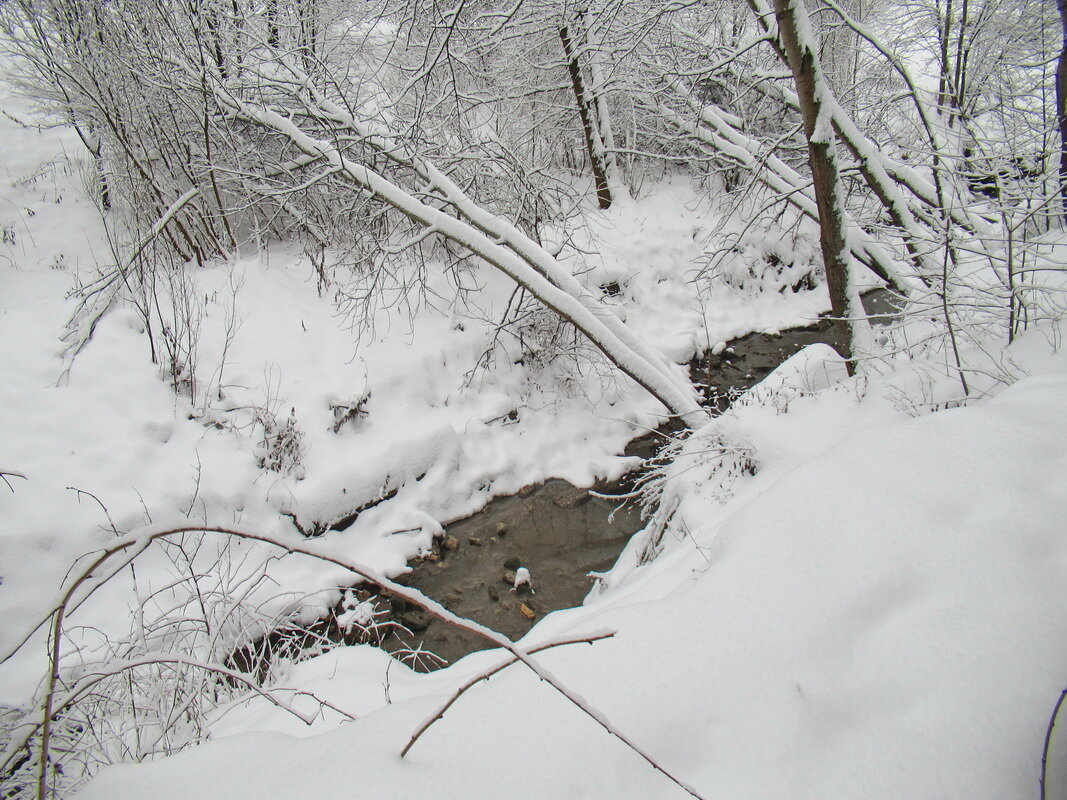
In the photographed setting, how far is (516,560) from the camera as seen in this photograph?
16.3 ft

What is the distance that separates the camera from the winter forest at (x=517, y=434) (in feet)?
3.58

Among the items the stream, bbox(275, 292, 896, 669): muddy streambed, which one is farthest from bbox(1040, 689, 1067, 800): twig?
bbox(275, 292, 896, 669): muddy streambed

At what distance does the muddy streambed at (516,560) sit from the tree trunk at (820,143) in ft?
1.63

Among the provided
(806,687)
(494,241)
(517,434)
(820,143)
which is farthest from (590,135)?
(806,687)

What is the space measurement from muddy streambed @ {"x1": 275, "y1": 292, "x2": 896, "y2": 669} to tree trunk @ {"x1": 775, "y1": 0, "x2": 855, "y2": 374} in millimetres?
498

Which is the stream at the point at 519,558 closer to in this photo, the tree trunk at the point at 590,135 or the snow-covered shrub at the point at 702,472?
the snow-covered shrub at the point at 702,472

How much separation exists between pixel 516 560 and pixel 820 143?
461 centimetres

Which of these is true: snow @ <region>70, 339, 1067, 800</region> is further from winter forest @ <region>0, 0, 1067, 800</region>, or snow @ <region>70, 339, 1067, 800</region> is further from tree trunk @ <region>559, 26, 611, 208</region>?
tree trunk @ <region>559, 26, 611, 208</region>

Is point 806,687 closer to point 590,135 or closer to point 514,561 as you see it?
point 514,561

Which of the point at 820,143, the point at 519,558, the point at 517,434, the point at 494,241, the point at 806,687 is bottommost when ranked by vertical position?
the point at 519,558

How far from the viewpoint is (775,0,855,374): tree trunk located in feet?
13.5

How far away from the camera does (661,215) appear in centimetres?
1051

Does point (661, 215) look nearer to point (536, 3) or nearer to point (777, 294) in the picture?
point (777, 294)

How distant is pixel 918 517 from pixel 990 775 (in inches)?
28.8
